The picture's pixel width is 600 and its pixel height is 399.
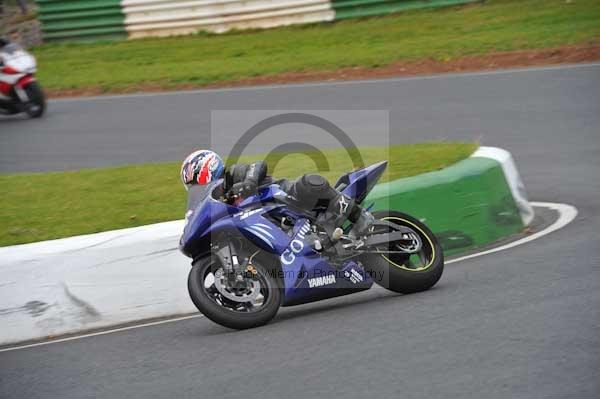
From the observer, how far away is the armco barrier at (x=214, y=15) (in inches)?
856

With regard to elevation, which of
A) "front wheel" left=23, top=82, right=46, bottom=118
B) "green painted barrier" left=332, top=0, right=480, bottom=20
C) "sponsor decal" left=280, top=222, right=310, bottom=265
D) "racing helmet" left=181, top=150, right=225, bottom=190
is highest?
"racing helmet" left=181, top=150, right=225, bottom=190

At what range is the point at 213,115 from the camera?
15.6 m

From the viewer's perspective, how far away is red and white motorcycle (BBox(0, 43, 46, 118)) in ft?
55.2

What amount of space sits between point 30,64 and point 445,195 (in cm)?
1072

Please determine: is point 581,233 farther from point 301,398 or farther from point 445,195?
point 301,398

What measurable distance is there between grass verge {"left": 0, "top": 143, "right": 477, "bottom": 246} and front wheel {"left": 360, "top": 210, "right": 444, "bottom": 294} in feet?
7.69

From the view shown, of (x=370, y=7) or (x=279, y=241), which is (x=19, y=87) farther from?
(x=279, y=241)

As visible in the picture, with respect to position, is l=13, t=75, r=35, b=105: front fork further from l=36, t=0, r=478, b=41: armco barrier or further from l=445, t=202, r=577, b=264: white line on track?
l=445, t=202, r=577, b=264: white line on track

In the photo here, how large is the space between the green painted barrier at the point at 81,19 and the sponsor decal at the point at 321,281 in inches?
686

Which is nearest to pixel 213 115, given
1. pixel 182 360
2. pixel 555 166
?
pixel 555 166

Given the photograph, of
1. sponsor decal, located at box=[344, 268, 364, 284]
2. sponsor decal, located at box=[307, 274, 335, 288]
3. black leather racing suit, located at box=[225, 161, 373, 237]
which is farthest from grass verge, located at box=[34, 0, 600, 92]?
sponsor decal, located at box=[307, 274, 335, 288]

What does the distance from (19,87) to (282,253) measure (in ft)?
37.5

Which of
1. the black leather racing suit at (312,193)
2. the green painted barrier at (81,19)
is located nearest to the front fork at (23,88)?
the green painted barrier at (81,19)

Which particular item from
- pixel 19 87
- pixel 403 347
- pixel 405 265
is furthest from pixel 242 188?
pixel 19 87
